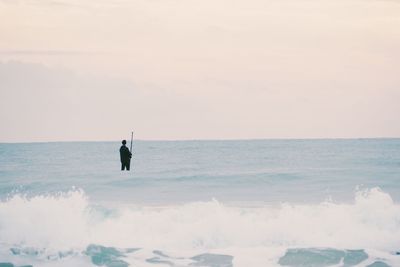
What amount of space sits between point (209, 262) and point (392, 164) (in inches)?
1124

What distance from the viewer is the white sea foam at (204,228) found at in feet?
53.6

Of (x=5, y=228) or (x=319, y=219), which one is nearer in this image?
(x=5, y=228)

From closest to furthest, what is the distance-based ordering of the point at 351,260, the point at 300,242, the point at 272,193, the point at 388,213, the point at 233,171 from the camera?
the point at 351,260 < the point at 300,242 < the point at 388,213 < the point at 272,193 < the point at 233,171

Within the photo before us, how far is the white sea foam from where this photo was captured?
16.3m

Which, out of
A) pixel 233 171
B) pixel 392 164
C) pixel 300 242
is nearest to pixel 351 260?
pixel 300 242

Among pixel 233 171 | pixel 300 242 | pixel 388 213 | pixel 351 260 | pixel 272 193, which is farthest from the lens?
pixel 233 171

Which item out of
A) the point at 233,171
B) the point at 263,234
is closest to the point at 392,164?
the point at 233,171

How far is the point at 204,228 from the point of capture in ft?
59.1

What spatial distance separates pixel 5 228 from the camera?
1791cm

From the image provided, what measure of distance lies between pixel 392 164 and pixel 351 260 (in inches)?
1072

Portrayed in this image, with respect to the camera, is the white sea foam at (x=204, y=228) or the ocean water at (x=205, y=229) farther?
the white sea foam at (x=204, y=228)

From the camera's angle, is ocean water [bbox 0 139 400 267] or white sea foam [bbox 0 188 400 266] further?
white sea foam [bbox 0 188 400 266]

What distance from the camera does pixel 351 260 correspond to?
1471 cm

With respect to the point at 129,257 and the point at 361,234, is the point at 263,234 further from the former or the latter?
the point at 129,257
